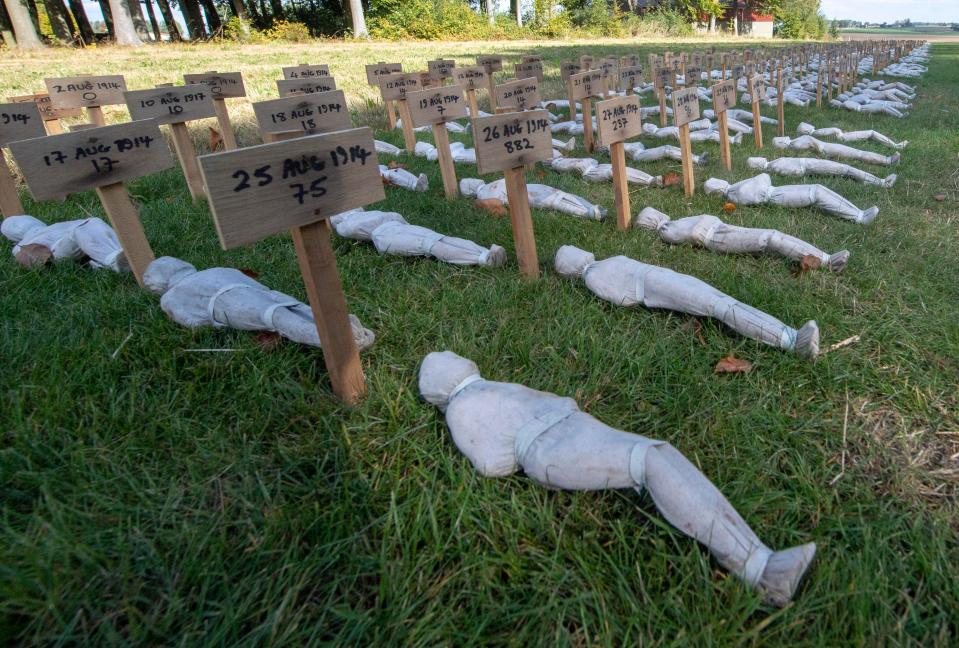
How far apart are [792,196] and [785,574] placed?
3391 millimetres

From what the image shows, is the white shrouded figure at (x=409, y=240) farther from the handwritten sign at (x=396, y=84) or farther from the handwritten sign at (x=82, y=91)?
the handwritten sign at (x=82, y=91)

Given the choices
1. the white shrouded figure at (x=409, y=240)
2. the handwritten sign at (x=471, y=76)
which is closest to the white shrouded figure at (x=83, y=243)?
the white shrouded figure at (x=409, y=240)

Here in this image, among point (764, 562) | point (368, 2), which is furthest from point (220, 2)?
point (764, 562)

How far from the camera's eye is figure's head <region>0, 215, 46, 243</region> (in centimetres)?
346

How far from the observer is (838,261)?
282 cm

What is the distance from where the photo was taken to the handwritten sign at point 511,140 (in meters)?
2.66

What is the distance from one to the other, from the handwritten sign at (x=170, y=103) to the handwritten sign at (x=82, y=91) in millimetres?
894

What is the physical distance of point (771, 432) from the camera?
182 centimetres

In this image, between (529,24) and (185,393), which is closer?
(185,393)

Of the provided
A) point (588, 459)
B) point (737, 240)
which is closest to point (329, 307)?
point (588, 459)

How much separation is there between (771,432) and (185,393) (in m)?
2.11

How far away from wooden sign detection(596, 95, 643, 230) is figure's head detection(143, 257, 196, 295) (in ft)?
8.58

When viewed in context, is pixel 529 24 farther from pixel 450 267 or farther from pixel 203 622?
pixel 203 622

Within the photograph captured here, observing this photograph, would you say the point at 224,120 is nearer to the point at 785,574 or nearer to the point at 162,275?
the point at 162,275
